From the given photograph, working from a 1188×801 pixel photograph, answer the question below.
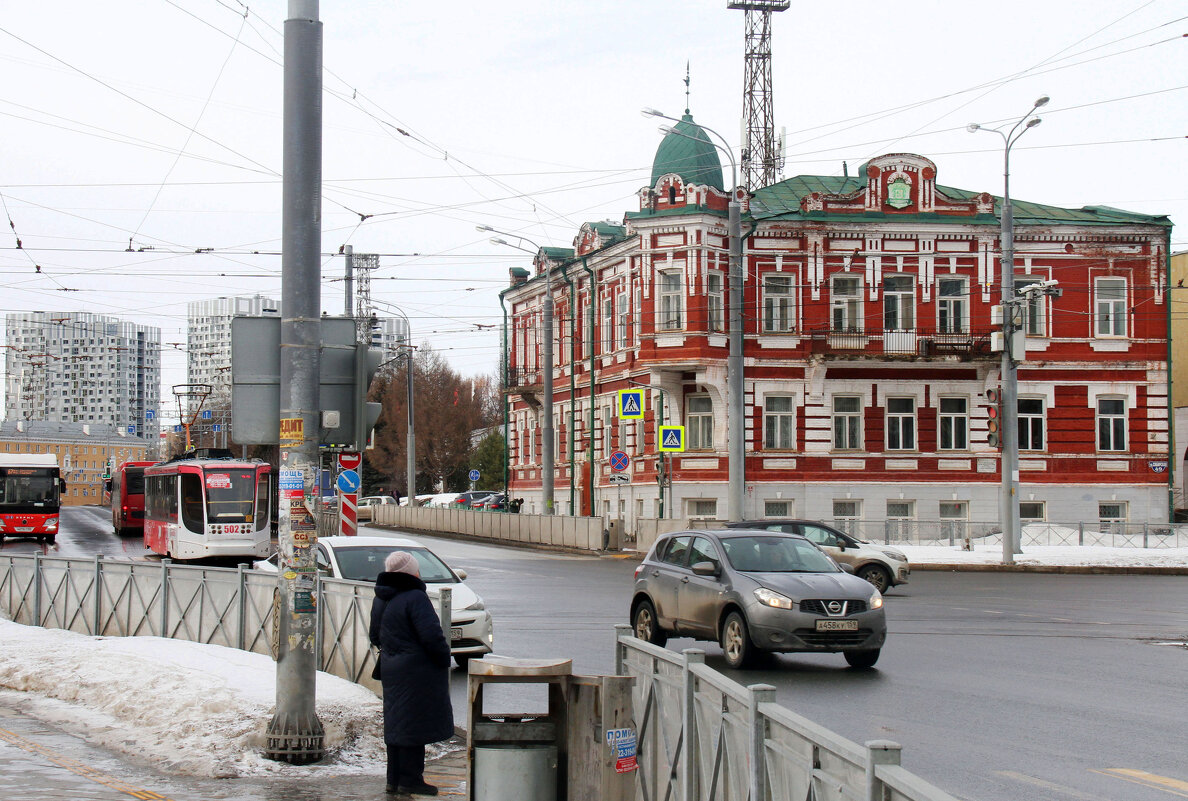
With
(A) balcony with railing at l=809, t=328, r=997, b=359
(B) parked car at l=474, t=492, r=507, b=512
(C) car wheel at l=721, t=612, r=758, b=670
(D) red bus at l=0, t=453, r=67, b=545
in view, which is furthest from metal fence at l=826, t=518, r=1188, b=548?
(D) red bus at l=0, t=453, r=67, b=545

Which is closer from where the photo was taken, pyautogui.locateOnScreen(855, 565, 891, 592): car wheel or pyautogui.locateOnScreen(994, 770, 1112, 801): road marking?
pyautogui.locateOnScreen(994, 770, 1112, 801): road marking

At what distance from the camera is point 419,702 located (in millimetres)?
8281

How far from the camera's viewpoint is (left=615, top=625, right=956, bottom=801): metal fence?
13.9 ft

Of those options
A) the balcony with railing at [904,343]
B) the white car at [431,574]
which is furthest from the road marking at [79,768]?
the balcony with railing at [904,343]

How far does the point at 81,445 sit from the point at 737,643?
14112 cm

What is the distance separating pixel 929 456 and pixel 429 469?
1872 inches

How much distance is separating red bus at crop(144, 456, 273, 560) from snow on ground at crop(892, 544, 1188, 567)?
1833 cm

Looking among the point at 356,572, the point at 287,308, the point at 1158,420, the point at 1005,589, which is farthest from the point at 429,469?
the point at 287,308

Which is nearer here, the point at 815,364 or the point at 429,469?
the point at 815,364

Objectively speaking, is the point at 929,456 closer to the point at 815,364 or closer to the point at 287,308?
the point at 815,364

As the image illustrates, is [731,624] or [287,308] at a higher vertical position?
[287,308]

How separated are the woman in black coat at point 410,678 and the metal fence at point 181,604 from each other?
5.05 ft

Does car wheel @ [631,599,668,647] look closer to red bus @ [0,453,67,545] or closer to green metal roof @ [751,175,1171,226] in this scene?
green metal roof @ [751,175,1171,226]

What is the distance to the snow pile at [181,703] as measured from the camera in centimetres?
965
